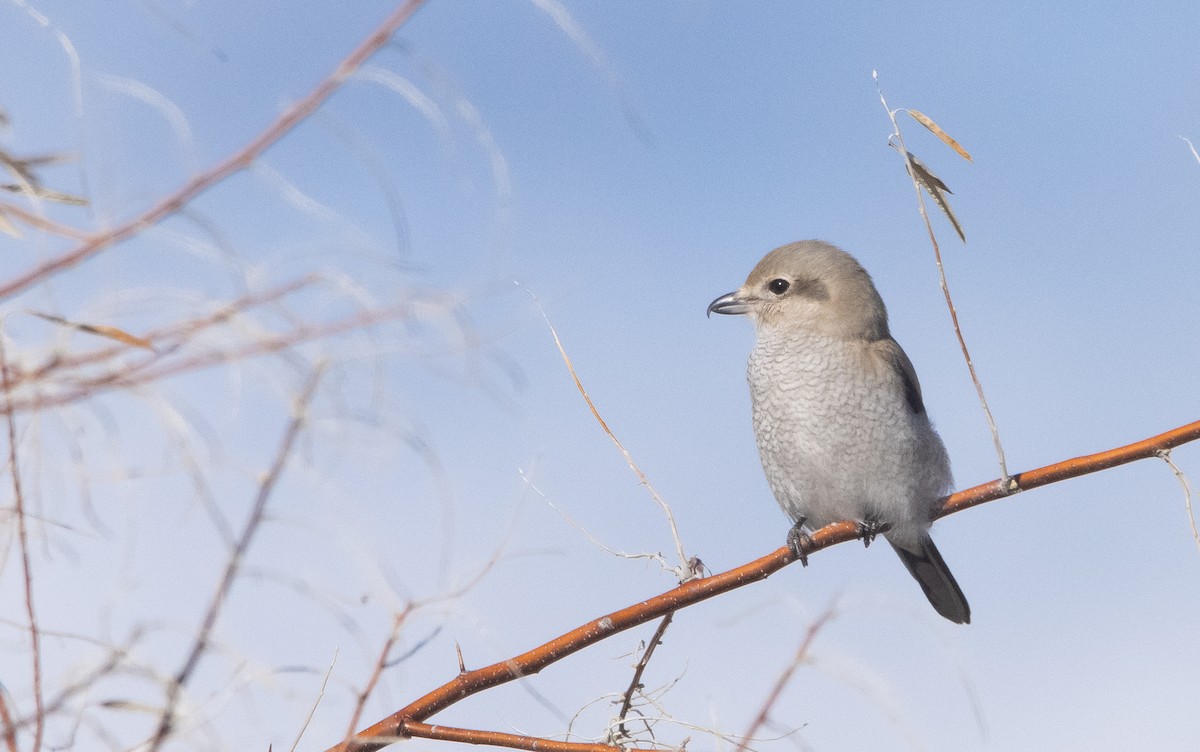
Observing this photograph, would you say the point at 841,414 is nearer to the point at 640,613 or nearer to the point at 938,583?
the point at 938,583

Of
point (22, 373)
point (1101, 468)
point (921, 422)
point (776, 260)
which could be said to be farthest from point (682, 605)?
point (776, 260)

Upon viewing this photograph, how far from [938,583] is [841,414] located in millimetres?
1047

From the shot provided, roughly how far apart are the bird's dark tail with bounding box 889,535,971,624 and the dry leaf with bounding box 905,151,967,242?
272 centimetres

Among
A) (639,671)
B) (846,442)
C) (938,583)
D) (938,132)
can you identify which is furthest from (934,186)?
(938,583)

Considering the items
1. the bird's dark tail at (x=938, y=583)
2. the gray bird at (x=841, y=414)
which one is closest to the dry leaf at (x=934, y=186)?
the gray bird at (x=841, y=414)

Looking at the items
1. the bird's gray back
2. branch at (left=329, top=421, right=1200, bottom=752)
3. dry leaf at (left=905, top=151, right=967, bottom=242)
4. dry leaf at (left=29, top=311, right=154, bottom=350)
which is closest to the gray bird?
the bird's gray back

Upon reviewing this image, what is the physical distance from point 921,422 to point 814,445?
1.61 ft

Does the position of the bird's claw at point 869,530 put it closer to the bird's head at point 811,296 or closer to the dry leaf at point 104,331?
the bird's head at point 811,296

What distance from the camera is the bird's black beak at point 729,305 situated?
497 centimetres

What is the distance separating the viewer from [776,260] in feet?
16.1

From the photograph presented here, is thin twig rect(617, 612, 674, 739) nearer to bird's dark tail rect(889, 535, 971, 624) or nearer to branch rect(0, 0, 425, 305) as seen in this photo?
branch rect(0, 0, 425, 305)

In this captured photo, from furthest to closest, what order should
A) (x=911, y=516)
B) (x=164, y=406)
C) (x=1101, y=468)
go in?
(x=911, y=516) → (x=1101, y=468) → (x=164, y=406)

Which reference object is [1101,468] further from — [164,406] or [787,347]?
[787,347]

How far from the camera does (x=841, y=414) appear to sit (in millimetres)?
4164
